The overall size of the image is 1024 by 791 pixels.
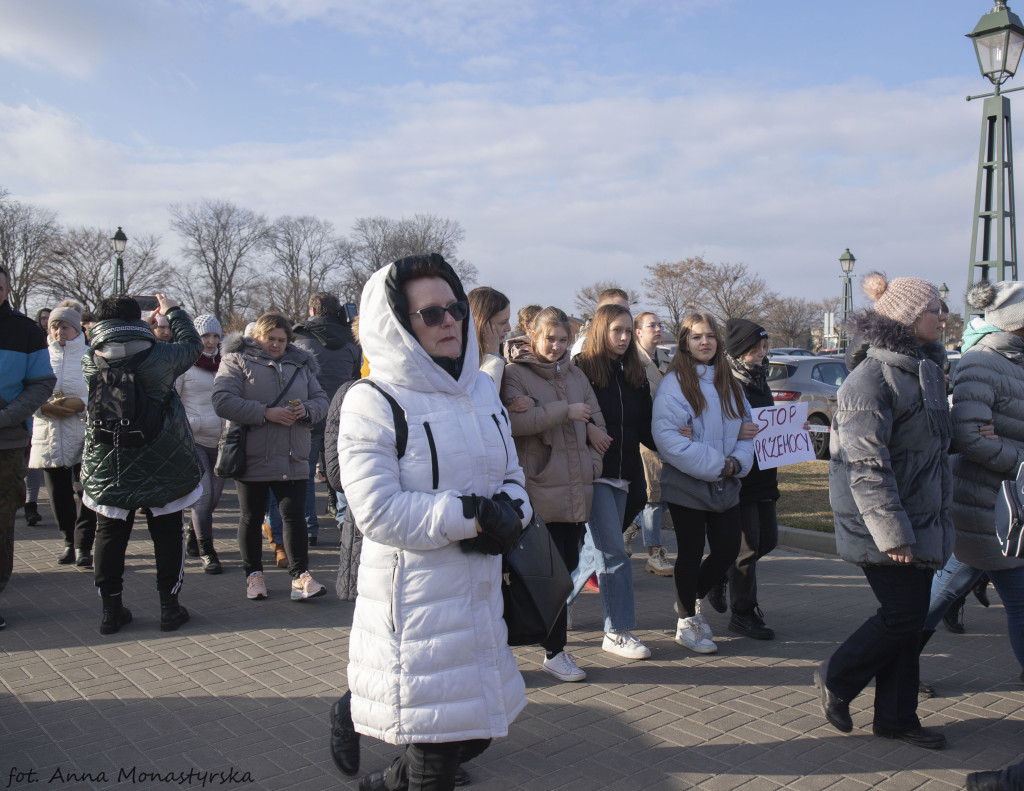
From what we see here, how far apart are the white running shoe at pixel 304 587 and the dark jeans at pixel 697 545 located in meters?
2.57

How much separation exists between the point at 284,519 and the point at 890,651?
13.4ft

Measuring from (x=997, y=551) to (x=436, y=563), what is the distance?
2987 mm

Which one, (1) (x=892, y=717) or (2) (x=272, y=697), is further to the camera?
(2) (x=272, y=697)

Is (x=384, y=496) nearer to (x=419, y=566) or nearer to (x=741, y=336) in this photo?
(x=419, y=566)

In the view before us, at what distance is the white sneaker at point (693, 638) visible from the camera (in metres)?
4.98

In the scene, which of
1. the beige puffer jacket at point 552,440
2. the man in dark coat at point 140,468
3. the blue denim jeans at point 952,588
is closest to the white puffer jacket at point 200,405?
the man in dark coat at point 140,468

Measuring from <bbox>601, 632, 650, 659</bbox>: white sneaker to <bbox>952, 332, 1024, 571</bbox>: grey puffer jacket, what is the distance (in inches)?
68.7

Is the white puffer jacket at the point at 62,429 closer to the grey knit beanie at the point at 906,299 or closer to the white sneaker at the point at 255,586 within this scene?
the white sneaker at the point at 255,586

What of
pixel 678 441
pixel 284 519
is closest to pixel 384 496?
pixel 678 441

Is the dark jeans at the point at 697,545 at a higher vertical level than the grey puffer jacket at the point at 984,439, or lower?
lower

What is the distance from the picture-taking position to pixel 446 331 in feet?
8.80

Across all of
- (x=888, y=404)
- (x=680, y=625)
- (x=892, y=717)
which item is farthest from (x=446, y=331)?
(x=680, y=625)

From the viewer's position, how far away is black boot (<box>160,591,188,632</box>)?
5.37m

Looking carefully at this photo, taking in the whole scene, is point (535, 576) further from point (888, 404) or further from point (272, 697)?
point (272, 697)
